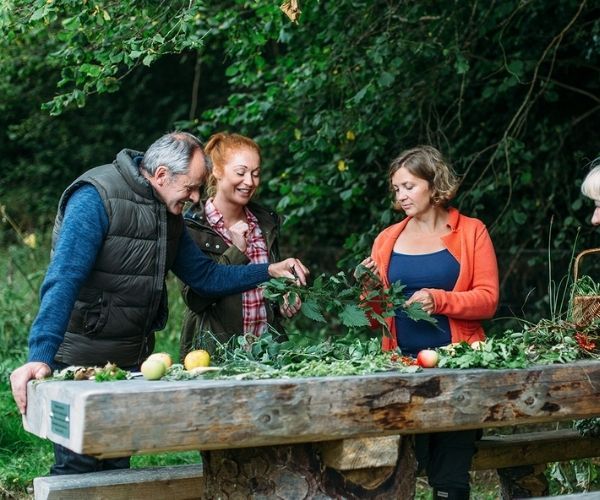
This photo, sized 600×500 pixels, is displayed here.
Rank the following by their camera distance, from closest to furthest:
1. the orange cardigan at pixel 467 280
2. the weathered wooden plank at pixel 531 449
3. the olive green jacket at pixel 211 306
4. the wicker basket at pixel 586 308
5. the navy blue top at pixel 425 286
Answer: the wicker basket at pixel 586 308 → the orange cardigan at pixel 467 280 → the navy blue top at pixel 425 286 → the olive green jacket at pixel 211 306 → the weathered wooden plank at pixel 531 449

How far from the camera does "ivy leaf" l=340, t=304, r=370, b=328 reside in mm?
4035

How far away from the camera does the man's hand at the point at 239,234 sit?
4.76m

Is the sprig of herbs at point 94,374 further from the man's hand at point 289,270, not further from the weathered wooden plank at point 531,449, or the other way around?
the weathered wooden plank at point 531,449

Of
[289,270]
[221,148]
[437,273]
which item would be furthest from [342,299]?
[221,148]

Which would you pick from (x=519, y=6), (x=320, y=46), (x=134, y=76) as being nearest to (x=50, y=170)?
(x=134, y=76)

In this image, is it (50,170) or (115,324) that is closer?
(115,324)

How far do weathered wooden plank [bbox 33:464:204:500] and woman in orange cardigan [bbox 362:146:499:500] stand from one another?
0.91 meters

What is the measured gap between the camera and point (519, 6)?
20.7ft

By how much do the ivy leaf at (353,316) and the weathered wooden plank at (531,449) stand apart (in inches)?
45.0

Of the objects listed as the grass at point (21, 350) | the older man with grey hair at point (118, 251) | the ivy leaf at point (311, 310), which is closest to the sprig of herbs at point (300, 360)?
the ivy leaf at point (311, 310)

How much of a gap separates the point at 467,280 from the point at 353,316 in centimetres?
62

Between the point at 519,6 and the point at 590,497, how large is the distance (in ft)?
11.3

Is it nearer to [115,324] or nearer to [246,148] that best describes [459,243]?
[246,148]

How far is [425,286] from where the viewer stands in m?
4.44
